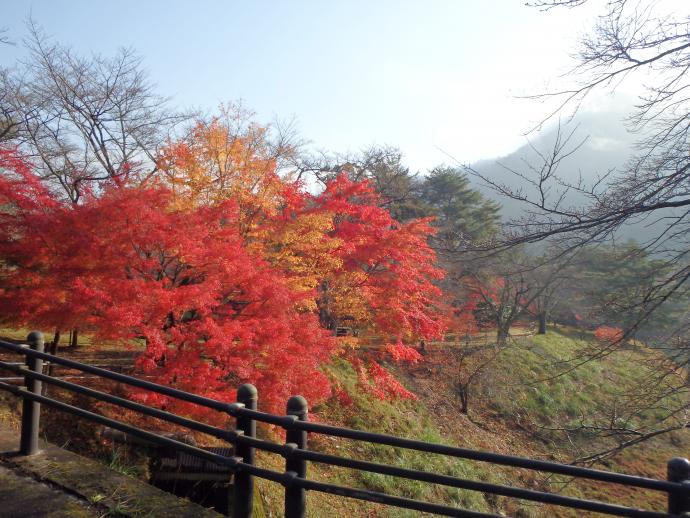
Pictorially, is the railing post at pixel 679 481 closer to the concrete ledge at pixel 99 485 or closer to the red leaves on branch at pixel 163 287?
the concrete ledge at pixel 99 485

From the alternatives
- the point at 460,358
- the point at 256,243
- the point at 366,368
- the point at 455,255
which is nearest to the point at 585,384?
the point at 460,358

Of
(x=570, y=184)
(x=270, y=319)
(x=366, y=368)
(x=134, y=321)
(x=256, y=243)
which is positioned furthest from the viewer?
(x=366, y=368)

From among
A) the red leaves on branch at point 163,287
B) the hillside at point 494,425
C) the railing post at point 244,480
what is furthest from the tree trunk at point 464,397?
the railing post at point 244,480

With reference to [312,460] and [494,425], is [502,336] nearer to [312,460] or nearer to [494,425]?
[494,425]

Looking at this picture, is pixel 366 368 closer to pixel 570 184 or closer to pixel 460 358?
pixel 460 358

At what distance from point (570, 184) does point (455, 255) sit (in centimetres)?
137

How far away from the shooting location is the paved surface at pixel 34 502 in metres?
3.04

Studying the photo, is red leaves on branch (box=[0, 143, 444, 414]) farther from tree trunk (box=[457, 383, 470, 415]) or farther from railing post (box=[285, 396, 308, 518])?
tree trunk (box=[457, 383, 470, 415])

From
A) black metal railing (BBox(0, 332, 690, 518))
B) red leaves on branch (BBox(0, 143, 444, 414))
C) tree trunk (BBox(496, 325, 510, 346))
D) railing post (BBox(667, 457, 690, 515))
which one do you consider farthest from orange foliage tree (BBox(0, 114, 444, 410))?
tree trunk (BBox(496, 325, 510, 346))

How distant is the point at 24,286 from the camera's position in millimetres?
8680

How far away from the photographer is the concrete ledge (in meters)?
3.16

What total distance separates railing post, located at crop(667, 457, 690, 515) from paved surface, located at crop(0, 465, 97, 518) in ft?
10.6

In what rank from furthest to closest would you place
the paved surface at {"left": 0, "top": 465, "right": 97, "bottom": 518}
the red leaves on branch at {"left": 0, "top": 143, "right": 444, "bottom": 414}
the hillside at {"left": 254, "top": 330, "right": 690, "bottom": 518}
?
the hillside at {"left": 254, "top": 330, "right": 690, "bottom": 518} < the red leaves on branch at {"left": 0, "top": 143, "right": 444, "bottom": 414} < the paved surface at {"left": 0, "top": 465, "right": 97, "bottom": 518}

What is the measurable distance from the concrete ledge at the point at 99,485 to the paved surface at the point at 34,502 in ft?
0.21
